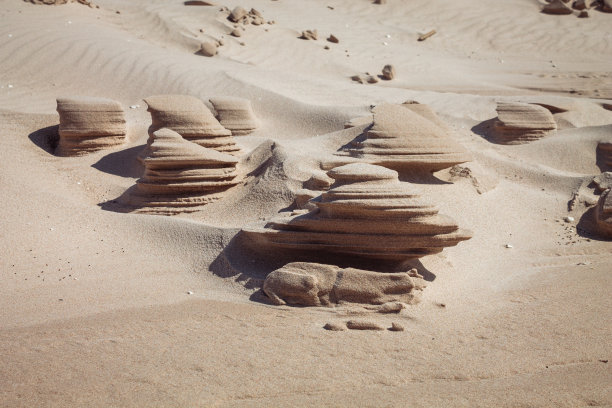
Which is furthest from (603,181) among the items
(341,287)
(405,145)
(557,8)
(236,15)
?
(557,8)

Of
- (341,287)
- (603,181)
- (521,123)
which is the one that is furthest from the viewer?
(521,123)

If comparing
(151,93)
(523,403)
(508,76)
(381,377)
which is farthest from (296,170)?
(508,76)

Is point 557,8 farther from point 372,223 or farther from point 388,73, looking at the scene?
point 372,223

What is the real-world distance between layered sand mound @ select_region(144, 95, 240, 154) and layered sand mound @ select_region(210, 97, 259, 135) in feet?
3.45

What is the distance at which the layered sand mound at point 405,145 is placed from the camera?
597 centimetres

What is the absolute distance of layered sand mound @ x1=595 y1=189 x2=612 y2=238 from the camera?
557cm

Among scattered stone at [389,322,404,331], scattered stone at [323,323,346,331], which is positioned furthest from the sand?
scattered stone at [389,322,404,331]

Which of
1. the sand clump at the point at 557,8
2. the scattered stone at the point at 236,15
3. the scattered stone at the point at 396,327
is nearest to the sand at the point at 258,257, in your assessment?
the scattered stone at the point at 396,327

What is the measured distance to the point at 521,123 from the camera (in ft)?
26.1

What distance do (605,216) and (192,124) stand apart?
426 centimetres

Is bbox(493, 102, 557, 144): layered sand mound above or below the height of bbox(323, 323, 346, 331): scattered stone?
above

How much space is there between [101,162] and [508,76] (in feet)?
27.6

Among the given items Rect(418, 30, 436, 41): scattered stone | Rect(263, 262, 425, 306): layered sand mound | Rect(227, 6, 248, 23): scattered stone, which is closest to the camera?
Rect(263, 262, 425, 306): layered sand mound

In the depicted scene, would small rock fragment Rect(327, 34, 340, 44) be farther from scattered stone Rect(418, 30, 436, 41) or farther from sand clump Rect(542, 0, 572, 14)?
sand clump Rect(542, 0, 572, 14)
